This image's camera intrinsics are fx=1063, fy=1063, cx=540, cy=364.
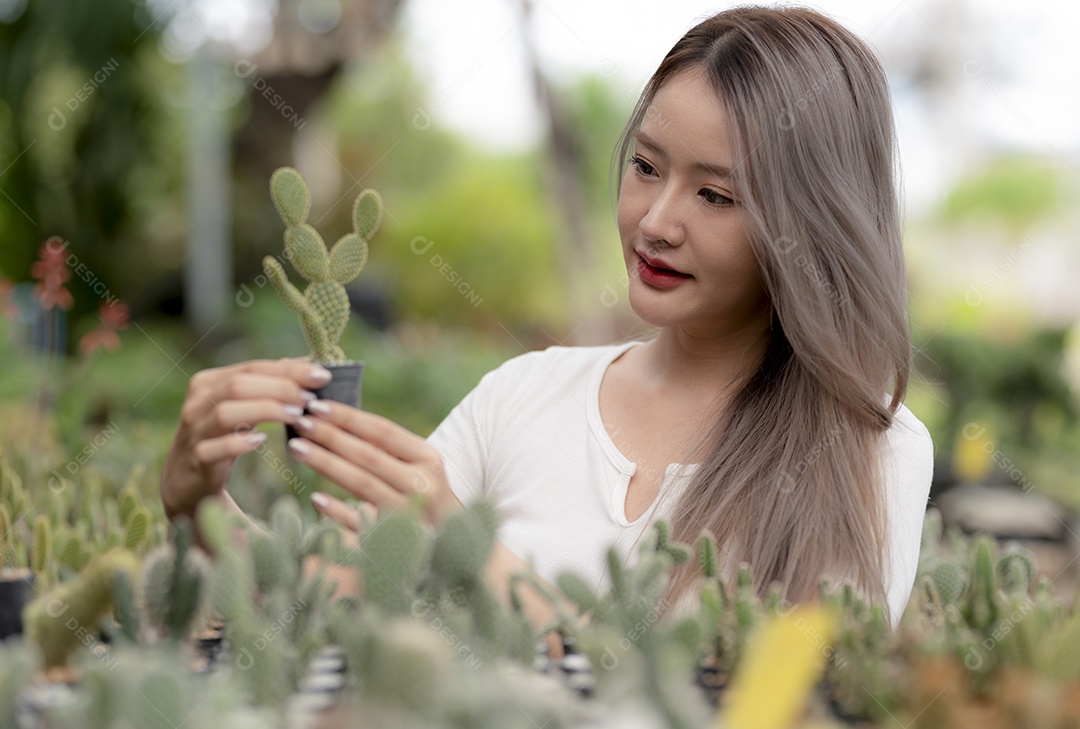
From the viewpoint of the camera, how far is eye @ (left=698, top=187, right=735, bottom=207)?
158cm

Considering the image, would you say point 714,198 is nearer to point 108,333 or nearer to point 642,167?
point 642,167

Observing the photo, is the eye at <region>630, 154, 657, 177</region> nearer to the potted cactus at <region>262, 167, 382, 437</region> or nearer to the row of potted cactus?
the potted cactus at <region>262, 167, 382, 437</region>

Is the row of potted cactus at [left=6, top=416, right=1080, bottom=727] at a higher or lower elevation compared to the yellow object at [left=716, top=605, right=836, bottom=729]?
lower

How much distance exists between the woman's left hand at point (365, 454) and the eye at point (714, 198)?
2.06 feet

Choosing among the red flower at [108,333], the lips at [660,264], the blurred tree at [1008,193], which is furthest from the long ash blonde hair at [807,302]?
the blurred tree at [1008,193]

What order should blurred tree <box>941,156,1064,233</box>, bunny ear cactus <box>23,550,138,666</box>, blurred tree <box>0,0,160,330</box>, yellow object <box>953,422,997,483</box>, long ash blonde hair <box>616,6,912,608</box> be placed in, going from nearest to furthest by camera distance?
bunny ear cactus <box>23,550,138,666</box> < long ash blonde hair <box>616,6,912,608</box> < yellow object <box>953,422,997,483</box> < blurred tree <box>0,0,160,330</box> < blurred tree <box>941,156,1064,233</box>

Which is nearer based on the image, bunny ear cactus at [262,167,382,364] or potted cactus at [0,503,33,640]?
potted cactus at [0,503,33,640]

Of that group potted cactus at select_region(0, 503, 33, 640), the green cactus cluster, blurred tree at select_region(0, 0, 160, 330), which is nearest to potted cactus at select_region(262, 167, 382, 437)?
the green cactus cluster

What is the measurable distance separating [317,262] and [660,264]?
0.52m

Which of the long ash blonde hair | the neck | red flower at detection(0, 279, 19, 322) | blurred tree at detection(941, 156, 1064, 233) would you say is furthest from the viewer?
blurred tree at detection(941, 156, 1064, 233)

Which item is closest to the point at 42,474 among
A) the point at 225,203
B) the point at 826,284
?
the point at 826,284

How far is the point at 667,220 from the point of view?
5.08 feet

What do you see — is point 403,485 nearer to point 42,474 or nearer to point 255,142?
point 42,474

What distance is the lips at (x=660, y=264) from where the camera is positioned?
1593 mm
